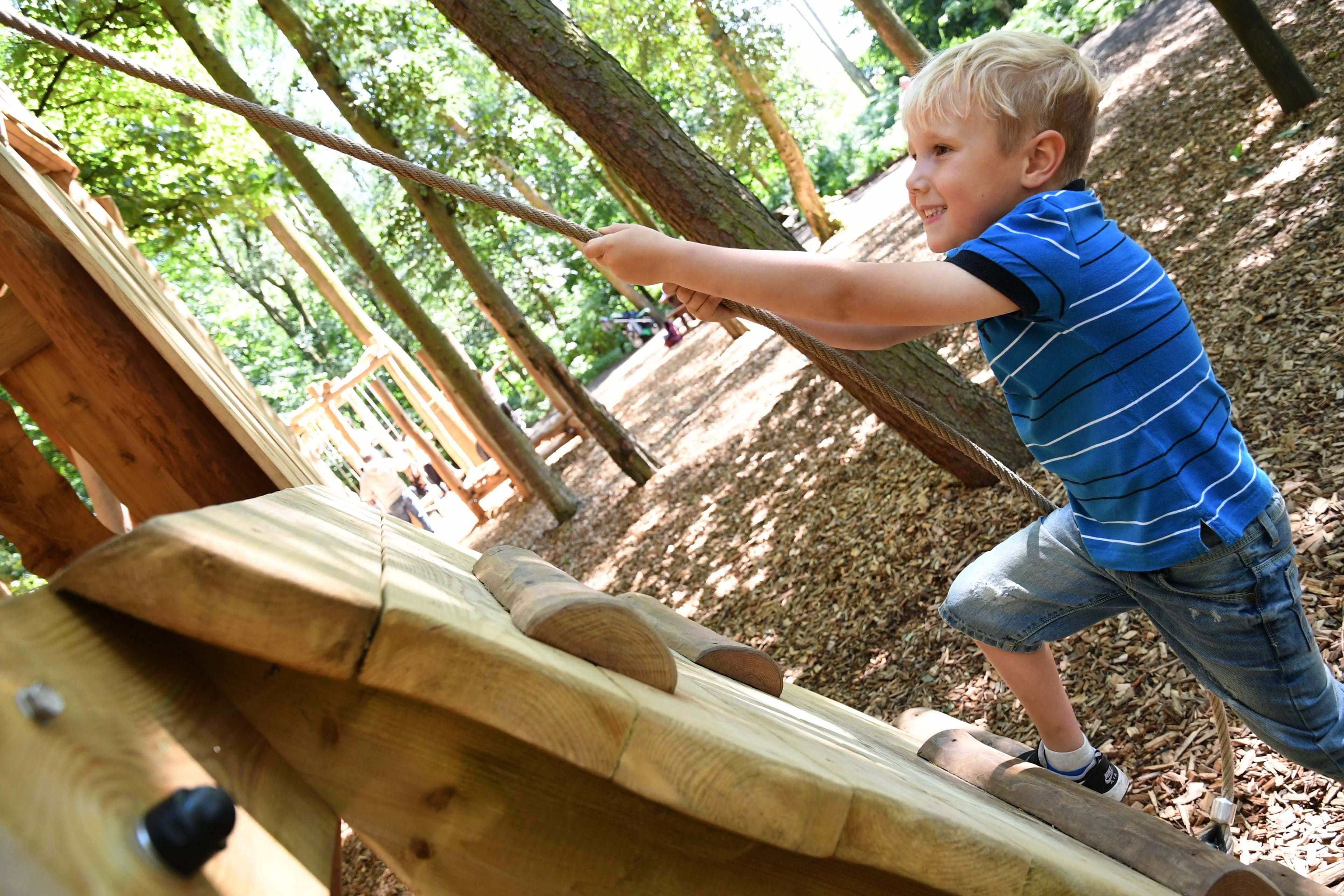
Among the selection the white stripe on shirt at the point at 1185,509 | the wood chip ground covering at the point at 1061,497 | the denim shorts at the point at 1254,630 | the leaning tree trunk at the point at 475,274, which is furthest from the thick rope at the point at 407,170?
the leaning tree trunk at the point at 475,274

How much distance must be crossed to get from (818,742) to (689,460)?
8250mm

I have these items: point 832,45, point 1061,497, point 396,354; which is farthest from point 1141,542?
point 832,45

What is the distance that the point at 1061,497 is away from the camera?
4688 mm

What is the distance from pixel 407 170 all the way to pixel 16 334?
2.27m

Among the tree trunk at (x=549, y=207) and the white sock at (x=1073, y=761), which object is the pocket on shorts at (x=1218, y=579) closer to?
the white sock at (x=1073, y=761)

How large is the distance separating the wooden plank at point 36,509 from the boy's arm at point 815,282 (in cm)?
282

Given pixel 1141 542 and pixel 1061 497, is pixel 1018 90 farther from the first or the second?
pixel 1061 497

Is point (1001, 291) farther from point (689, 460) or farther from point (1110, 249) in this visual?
point (689, 460)

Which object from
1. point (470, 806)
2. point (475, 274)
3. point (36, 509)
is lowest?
point (470, 806)

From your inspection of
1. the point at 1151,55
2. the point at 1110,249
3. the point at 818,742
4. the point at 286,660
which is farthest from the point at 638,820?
the point at 1151,55

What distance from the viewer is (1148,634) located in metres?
3.63

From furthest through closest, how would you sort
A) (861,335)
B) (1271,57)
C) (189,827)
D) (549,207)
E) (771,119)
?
1. (549,207)
2. (771,119)
3. (1271,57)
4. (861,335)
5. (189,827)

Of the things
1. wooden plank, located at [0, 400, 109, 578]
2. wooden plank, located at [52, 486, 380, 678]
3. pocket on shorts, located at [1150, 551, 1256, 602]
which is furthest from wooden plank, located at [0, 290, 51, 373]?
pocket on shorts, located at [1150, 551, 1256, 602]

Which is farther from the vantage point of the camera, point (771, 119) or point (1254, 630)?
point (771, 119)
